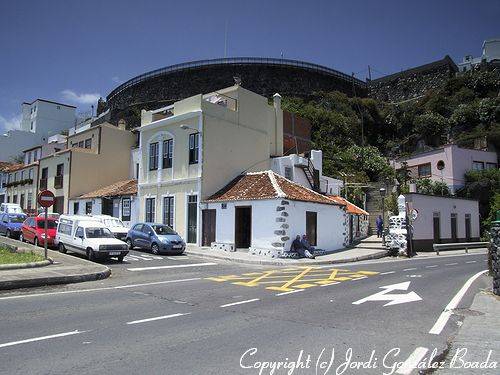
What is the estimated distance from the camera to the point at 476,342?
668 cm

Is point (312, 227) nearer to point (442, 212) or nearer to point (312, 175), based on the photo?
point (312, 175)

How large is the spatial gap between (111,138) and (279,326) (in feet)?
118

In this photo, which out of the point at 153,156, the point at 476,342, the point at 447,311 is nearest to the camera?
the point at 476,342

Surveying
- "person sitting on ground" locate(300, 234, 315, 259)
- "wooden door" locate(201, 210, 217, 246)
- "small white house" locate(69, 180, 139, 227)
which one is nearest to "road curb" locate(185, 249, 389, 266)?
"person sitting on ground" locate(300, 234, 315, 259)

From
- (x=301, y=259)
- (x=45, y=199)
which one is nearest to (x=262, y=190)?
(x=301, y=259)

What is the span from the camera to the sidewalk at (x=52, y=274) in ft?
39.2

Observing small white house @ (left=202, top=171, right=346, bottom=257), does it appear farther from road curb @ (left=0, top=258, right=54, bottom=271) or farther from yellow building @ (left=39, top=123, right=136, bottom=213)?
yellow building @ (left=39, top=123, right=136, bottom=213)

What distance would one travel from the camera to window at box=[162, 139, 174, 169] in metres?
29.7

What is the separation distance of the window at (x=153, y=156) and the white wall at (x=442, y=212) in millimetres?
18645

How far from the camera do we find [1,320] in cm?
801

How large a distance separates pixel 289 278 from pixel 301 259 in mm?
7402

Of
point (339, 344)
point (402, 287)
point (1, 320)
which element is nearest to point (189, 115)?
point (402, 287)

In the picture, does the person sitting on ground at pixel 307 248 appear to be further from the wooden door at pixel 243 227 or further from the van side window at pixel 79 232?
the van side window at pixel 79 232

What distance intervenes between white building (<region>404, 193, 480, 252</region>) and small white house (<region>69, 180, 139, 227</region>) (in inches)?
790
